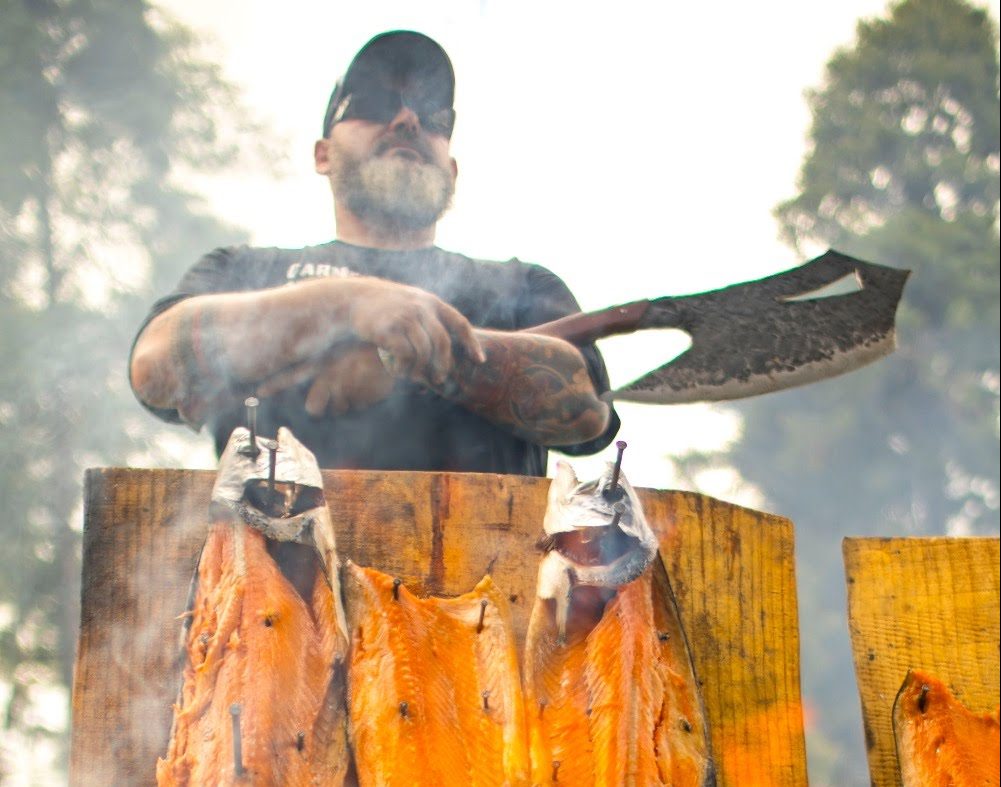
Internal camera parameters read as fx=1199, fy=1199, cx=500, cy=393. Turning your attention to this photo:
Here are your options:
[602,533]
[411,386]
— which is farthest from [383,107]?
[602,533]

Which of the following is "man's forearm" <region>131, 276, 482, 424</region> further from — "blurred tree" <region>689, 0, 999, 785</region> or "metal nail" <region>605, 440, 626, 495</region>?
"blurred tree" <region>689, 0, 999, 785</region>

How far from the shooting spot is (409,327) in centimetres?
347

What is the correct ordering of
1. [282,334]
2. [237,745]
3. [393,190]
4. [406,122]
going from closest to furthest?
[237,745] → [282,334] → [393,190] → [406,122]

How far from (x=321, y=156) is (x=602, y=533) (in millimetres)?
2373

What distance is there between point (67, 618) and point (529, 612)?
9873 millimetres

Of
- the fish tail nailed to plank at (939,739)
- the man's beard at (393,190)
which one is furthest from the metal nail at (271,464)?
the fish tail nailed to plank at (939,739)

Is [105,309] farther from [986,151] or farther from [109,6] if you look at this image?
[986,151]

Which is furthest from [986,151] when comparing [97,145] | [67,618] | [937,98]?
[67,618]

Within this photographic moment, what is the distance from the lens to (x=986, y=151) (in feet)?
57.3

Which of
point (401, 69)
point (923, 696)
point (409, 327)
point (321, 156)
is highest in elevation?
point (401, 69)

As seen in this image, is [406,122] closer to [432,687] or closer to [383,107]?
[383,107]

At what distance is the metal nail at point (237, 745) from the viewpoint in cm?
251

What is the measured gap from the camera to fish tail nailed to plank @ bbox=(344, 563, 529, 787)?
106 inches

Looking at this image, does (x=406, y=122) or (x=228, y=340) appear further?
(x=406, y=122)
